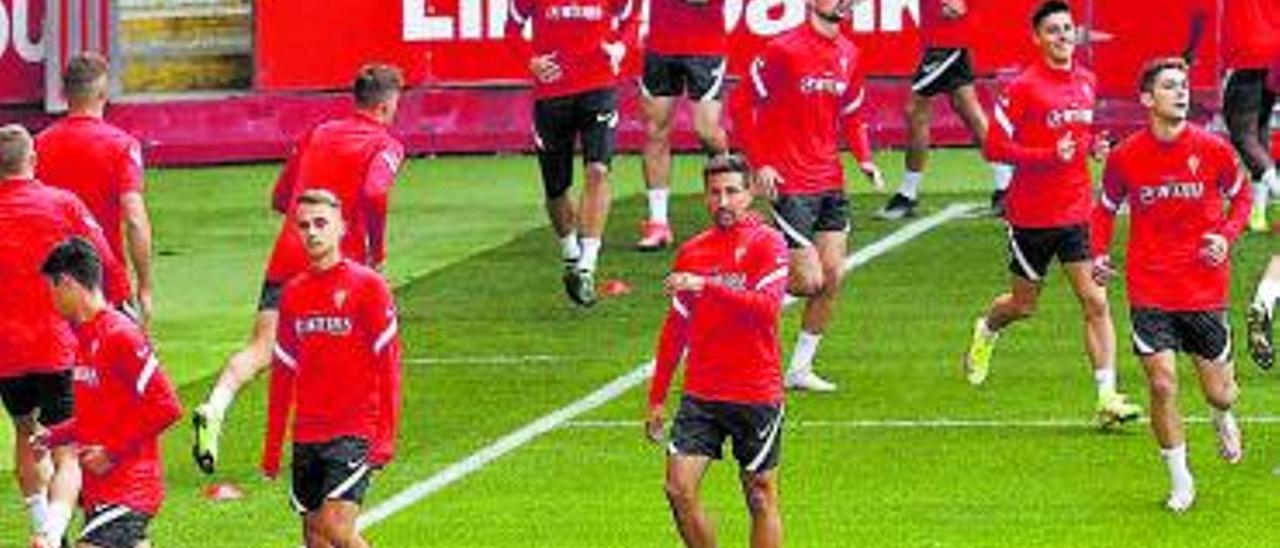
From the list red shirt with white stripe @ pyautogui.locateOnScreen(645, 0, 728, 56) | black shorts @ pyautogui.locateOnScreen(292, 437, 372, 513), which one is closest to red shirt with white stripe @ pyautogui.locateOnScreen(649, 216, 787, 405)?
black shorts @ pyautogui.locateOnScreen(292, 437, 372, 513)

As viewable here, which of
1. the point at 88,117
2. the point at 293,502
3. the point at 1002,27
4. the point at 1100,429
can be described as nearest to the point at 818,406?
the point at 1100,429

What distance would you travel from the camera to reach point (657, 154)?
3117 centimetres

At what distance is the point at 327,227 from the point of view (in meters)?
19.5

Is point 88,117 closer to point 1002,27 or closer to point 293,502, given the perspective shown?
point 293,502

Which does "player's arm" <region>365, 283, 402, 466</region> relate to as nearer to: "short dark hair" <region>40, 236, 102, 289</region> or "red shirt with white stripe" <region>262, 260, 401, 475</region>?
"red shirt with white stripe" <region>262, 260, 401, 475</region>

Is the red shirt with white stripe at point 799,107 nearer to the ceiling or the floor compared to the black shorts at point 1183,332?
nearer to the ceiling

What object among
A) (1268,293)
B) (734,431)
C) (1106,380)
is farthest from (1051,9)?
(734,431)

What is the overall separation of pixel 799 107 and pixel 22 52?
39.8ft

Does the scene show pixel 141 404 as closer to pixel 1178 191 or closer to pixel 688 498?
pixel 688 498

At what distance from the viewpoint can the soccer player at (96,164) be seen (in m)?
23.5

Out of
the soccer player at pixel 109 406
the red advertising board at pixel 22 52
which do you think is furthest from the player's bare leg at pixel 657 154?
the soccer player at pixel 109 406

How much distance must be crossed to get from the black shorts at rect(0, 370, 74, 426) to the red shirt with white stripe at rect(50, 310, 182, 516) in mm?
3136

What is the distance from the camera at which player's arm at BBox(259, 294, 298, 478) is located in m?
19.7

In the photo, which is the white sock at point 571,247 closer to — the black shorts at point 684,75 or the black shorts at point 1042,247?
the black shorts at point 684,75
